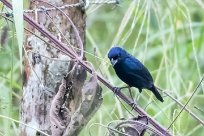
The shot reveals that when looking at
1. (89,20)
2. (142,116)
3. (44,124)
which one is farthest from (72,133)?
(89,20)

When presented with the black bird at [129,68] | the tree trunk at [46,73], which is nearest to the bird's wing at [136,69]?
the black bird at [129,68]

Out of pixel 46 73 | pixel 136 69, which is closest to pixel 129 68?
pixel 136 69

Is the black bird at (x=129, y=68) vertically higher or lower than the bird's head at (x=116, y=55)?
lower

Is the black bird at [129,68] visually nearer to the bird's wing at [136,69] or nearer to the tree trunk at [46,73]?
the bird's wing at [136,69]

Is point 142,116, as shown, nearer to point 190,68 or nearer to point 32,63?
point 32,63

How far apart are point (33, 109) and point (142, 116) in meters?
0.46

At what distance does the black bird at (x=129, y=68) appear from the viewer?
6.88 feet

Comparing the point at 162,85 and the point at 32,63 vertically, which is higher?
the point at 32,63

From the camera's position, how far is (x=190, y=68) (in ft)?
13.0

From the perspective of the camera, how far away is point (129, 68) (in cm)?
212

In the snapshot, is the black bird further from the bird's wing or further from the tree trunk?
the tree trunk

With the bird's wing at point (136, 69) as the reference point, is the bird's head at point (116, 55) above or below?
above

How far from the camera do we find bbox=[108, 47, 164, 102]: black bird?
6.88 feet

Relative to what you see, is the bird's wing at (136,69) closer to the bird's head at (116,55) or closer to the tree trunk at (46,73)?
the bird's head at (116,55)
